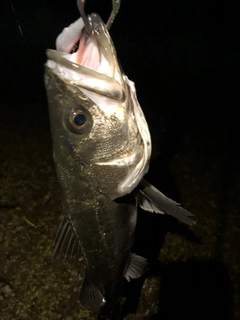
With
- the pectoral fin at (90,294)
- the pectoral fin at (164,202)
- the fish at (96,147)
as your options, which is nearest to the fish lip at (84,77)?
the fish at (96,147)

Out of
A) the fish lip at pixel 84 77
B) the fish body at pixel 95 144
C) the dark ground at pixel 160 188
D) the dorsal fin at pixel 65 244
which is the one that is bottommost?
the dark ground at pixel 160 188

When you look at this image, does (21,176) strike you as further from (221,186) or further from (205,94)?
(205,94)

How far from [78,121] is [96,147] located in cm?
13

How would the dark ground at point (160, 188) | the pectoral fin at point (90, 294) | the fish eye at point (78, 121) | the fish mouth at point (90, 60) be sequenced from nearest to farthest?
the fish mouth at point (90, 60) → the fish eye at point (78, 121) → the pectoral fin at point (90, 294) → the dark ground at point (160, 188)

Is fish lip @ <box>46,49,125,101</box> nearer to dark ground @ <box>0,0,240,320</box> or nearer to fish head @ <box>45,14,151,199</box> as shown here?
fish head @ <box>45,14,151,199</box>

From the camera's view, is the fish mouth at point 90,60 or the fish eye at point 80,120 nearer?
the fish mouth at point 90,60

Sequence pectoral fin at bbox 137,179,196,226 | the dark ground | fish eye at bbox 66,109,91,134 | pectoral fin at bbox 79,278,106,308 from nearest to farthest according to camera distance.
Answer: fish eye at bbox 66,109,91,134
pectoral fin at bbox 137,179,196,226
pectoral fin at bbox 79,278,106,308
the dark ground

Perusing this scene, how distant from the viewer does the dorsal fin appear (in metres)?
1.77

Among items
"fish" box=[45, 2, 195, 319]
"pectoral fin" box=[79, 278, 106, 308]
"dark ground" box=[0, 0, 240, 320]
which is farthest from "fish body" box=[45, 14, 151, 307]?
"dark ground" box=[0, 0, 240, 320]

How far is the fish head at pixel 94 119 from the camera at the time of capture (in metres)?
1.33

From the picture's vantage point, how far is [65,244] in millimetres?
1801

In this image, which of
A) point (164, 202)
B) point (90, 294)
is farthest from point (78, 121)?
point (90, 294)

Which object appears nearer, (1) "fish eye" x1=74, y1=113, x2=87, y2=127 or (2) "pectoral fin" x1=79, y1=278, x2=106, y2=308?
(1) "fish eye" x1=74, y1=113, x2=87, y2=127

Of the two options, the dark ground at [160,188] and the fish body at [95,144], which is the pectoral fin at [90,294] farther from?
the dark ground at [160,188]
